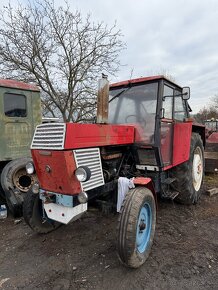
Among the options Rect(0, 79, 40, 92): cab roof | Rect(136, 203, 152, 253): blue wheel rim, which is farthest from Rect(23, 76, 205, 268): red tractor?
Rect(0, 79, 40, 92): cab roof

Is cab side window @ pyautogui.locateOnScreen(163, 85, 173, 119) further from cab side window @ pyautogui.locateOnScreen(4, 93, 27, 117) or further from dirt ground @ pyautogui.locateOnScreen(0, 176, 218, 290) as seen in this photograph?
cab side window @ pyautogui.locateOnScreen(4, 93, 27, 117)

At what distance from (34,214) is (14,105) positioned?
9.19 feet

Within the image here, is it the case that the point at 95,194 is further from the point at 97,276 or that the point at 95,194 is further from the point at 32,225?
the point at 32,225

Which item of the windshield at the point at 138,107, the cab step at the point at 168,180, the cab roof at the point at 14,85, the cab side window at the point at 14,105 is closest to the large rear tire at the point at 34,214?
the windshield at the point at 138,107

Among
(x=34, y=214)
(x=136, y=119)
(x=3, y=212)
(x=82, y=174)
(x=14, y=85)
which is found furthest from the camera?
(x=14, y=85)

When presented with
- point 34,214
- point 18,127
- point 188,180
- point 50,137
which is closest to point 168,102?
point 188,180

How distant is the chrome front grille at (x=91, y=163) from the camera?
276 cm

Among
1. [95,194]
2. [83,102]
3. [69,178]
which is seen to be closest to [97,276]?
[95,194]

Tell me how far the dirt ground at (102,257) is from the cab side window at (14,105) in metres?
2.28

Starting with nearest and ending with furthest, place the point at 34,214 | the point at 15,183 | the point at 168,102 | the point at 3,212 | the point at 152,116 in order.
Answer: the point at 34,214, the point at 152,116, the point at 168,102, the point at 3,212, the point at 15,183

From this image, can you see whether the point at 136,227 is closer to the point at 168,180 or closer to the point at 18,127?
the point at 168,180

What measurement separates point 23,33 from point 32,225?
8.85m

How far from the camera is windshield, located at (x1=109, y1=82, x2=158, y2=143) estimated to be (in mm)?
3680

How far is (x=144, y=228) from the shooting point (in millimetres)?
3043
